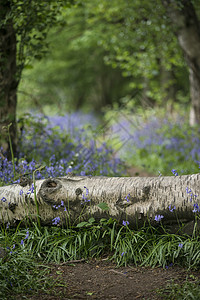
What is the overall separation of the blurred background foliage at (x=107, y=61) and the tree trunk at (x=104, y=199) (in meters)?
2.56

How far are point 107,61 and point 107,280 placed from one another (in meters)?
9.29

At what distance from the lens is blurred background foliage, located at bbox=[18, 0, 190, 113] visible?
935 cm

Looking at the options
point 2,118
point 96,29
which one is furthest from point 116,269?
point 96,29

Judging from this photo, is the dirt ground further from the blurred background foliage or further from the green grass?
the blurred background foliage

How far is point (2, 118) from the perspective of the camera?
5.46 meters

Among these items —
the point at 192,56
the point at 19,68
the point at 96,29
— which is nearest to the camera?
the point at 19,68

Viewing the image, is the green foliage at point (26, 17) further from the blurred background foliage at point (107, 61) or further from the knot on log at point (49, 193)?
the knot on log at point (49, 193)

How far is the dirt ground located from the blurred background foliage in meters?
3.21

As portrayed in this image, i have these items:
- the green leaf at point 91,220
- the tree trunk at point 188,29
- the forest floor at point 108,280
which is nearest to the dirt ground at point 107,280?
the forest floor at point 108,280

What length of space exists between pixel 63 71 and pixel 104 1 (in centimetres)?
1004

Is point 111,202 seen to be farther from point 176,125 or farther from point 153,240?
point 176,125

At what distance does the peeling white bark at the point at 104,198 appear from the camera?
10.9 feet

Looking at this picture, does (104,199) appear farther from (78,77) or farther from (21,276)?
(78,77)

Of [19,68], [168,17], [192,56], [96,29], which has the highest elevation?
[96,29]
